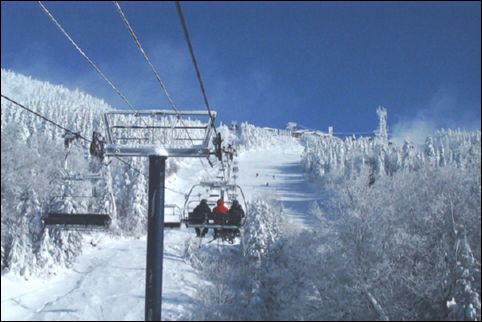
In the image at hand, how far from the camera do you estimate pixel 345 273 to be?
117 ft

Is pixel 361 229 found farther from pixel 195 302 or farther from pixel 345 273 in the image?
pixel 195 302

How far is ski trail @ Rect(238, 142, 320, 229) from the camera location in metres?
86.8

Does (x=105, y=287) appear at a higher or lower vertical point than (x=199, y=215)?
lower

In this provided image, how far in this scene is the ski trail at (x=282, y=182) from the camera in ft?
285

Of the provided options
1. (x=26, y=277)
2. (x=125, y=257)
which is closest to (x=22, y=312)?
(x=26, y=277)

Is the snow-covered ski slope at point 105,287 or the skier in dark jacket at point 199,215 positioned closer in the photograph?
the skier in dark jacket at point 199,215

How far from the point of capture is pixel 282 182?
11938 cm

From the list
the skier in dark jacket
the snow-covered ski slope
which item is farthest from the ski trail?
the skier in dark jacket

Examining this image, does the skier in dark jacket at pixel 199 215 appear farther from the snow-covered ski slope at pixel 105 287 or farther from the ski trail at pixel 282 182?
the ski trail at pixel 282 182

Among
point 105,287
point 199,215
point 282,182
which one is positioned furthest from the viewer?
point 282,182

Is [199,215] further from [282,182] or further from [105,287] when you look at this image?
[282,182]

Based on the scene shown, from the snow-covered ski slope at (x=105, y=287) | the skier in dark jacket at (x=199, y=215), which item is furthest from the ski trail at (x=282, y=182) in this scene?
the skier in dark jacket at (x=199, y=215)

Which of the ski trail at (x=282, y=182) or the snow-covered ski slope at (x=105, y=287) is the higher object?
the ski trail at (x=282, y=182)

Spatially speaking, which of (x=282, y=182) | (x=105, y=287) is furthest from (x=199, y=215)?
(x=282, y=182)
